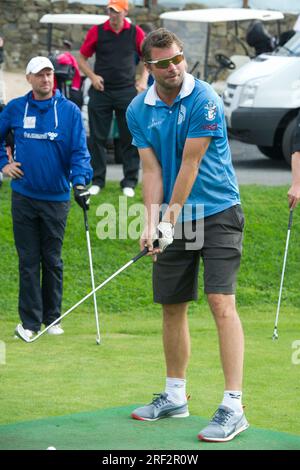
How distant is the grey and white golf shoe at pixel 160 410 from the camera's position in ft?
22.5

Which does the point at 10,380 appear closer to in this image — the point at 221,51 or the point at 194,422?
the point at 194,422

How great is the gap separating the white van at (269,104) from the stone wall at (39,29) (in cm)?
1200

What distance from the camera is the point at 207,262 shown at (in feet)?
21.8

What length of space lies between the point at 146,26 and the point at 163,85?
38.9 ft

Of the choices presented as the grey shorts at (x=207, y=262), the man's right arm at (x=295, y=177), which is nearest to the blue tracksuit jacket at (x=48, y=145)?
the man's right arm at (x=295, y=177)

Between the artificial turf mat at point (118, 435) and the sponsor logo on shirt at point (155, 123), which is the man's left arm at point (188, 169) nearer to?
the sponsor logo on shirt at point (155, 123)

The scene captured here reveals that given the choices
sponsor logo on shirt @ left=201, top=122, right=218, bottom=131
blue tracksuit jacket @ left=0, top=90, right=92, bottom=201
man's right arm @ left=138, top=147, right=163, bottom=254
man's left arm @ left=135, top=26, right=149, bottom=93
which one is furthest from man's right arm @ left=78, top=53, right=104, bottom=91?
sponsor logo on shirt @ left=201, top=122, right=218, bottom=131

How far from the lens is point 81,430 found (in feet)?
21.4

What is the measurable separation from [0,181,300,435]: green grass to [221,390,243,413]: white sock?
0.35 metres

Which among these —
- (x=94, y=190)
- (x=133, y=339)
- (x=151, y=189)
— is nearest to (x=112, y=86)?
(x=94, y=190)

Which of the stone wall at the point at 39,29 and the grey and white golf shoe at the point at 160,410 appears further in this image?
the stone wall at the point at 39,29

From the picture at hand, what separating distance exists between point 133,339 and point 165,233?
3351 millimetres

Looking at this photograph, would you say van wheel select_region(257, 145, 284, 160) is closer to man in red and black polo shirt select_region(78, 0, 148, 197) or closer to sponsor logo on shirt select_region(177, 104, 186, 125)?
man in red and black polo shirt select_region(78, 0, 148, 197)

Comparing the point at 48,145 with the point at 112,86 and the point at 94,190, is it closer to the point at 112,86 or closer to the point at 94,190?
the point at 94,190
